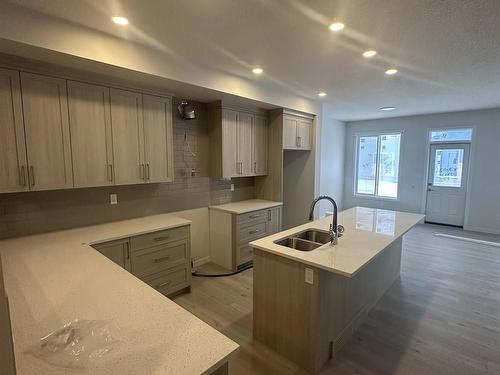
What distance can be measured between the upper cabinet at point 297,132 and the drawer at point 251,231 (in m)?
1.37

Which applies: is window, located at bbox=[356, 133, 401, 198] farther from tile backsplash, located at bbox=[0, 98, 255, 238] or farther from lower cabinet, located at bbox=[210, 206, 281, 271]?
lower cabinet, located at bbox=[210, 206, 281, 271]

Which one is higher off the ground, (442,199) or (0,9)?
(0,9)

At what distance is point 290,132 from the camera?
4.57 m

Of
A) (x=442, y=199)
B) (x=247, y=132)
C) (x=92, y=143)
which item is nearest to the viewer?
(x=92, y=143)

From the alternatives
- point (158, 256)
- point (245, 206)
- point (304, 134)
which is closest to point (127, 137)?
point (158, 256)

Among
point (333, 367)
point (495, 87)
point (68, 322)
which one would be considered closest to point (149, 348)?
point (68, 322)

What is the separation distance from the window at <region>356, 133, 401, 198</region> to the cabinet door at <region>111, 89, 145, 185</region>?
21.0 ft

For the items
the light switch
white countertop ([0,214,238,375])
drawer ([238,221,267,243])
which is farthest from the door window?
white countertop ([0,214,238,375])

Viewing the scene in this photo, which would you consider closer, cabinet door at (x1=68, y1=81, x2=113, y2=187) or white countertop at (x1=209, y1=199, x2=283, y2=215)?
cabinet door at (x1=68, y1=81, x2=113, y2=187)

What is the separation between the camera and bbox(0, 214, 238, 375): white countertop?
986mm

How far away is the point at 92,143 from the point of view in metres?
2.65

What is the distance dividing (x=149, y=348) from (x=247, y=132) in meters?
3.51

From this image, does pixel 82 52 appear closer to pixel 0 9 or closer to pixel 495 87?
pixel 0 9

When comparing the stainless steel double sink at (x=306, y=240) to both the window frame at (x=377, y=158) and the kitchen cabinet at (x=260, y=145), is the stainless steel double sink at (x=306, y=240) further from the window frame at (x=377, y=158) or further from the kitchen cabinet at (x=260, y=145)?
the window frame at (x=377, y=158)
